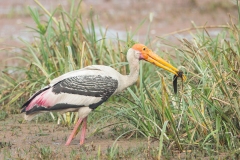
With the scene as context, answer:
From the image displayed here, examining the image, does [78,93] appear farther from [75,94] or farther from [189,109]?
[189,109]

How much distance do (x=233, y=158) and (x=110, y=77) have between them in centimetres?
150

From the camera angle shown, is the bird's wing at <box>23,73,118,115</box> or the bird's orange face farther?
the bird's orange face

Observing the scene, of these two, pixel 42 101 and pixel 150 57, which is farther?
pixel 150 57

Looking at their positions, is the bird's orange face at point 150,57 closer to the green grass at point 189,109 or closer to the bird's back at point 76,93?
the green grass at point 189,109

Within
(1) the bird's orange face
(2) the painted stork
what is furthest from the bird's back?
(1) the bird's orange face

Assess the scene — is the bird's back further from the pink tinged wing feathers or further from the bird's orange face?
the bird's orange face

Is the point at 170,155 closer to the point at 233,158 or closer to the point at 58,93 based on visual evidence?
the point at 233,158

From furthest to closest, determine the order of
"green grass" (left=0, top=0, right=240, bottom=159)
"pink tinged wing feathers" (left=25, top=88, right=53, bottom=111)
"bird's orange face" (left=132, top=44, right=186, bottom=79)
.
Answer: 1. "bird's orange face" (left=132, top=44, right=186, bottom=79)
2. "pink tinged wing feathers" (left=25, top=88, right=53, bottom=111)
3. "green grass" (left=0, top=0, right=240, bottom=159)

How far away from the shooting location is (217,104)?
5559 millimetres

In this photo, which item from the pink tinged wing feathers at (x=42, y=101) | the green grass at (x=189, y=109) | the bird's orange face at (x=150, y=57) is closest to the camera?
the green grass at (x=189, y=109)

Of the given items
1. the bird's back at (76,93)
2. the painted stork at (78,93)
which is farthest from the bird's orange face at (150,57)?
the bird's back at (76,93)

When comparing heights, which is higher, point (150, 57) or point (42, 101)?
point (150, 57)

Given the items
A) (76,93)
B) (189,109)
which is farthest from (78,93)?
(189,109)

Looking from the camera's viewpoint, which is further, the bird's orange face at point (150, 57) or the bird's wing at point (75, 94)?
the bird's orange face at point (150, 57)
